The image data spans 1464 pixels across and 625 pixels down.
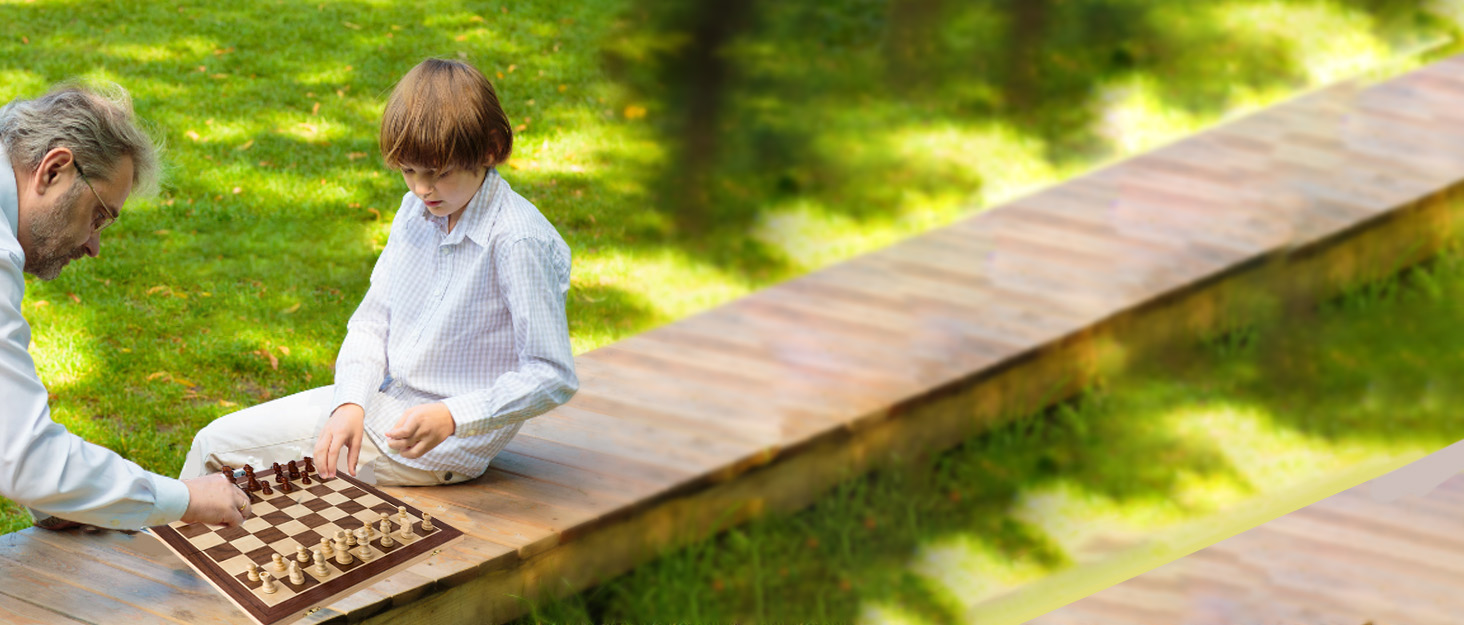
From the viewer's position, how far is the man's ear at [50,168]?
78.0 inches

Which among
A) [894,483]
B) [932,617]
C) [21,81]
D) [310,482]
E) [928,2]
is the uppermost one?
[928,2]

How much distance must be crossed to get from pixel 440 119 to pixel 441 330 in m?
0.44

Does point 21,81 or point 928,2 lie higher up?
point 928,2

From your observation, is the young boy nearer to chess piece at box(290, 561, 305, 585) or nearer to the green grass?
chess piece at box(290, 561, 305, 585)

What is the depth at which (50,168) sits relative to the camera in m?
1.99

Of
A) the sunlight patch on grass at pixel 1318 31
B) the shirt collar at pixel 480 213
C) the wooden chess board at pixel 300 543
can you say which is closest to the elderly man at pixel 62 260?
the wooden chess board at pixel 300 543

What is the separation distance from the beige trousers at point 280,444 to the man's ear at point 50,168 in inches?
27.9

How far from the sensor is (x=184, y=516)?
210 centimetres

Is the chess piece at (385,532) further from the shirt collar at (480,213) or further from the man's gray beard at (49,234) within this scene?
the man's gray beard at (49,234)

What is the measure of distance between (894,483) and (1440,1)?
494 cm

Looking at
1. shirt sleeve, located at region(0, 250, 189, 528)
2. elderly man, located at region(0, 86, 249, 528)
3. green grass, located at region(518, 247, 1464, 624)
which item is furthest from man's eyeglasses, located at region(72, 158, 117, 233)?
green grass, located at region(518, 247, 1464, 624)

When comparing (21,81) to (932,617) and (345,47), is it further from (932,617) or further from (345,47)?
(932,617)

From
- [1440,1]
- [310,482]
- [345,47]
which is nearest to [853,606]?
[310,482]

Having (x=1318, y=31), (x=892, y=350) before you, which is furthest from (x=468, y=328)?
(x=1318, y=31)
